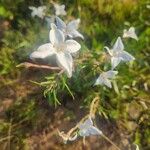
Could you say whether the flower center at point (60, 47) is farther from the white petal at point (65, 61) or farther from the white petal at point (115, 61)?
the white petal at point (115, 61)

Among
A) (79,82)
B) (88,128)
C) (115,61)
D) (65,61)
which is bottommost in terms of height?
(79,82)

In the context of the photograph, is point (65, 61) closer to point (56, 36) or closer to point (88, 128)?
point (56, 36)

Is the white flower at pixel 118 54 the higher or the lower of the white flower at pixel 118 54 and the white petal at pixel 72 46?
the lower

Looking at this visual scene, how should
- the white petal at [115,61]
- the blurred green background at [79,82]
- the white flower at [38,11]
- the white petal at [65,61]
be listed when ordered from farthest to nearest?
1. the white flower at [38,11]
2. the blurred green background at [79,82]
3. the white petal at [115,61]
4. the white petal at [65,61]

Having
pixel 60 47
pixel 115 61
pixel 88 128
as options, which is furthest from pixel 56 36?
pixel 88 128

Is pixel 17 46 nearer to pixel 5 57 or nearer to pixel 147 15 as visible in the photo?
pixel 5 57

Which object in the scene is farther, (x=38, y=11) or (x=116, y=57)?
(x=38, y=11)

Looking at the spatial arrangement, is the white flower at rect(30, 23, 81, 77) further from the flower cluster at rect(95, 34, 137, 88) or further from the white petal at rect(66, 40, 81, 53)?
the flower cluster at rect(95, 34, 137, 88)

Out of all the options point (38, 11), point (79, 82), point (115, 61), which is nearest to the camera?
point (115, 61)

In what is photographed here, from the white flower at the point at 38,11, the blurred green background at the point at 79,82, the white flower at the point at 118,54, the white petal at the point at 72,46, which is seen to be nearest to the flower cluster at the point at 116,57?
the white flower at the point at 118,54
